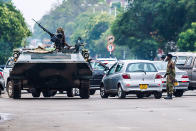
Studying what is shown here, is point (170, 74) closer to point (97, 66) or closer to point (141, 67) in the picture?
point (141, 67)

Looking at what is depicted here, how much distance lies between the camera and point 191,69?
33156 millimetres

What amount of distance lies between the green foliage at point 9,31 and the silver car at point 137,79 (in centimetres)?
5618

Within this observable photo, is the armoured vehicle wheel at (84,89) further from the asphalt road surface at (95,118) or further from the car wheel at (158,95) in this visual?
the asphalt road surface at (95,118)

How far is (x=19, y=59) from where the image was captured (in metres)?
27.5

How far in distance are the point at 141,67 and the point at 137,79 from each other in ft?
2.22

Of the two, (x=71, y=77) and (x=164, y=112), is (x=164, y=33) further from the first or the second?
(x=164, y=112)

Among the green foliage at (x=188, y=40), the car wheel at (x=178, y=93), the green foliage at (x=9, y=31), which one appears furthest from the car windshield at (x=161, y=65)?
the green foliage at (x=9, y=31)

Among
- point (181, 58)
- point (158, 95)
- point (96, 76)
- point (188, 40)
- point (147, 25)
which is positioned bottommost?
point (158, 95)

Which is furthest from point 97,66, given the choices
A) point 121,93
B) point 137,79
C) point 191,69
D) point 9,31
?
point 9,31

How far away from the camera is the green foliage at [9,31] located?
8475 cm

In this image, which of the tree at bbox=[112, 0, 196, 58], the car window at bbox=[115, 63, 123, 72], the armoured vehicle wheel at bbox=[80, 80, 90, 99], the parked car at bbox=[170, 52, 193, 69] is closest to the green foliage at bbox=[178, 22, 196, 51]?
the tree at bbox=[112, 0, 196, 58]

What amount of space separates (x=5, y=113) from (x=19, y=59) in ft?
26.5

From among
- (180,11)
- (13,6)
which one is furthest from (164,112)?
(13,6)

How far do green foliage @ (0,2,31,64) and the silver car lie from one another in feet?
184
